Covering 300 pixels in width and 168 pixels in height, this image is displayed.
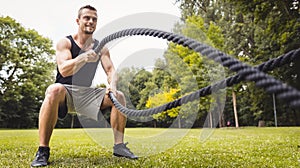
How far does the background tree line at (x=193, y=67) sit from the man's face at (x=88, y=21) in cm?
170

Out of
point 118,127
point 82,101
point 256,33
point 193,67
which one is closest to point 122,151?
point 118,127

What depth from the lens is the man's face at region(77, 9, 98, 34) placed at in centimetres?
350

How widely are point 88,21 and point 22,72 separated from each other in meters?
29.3

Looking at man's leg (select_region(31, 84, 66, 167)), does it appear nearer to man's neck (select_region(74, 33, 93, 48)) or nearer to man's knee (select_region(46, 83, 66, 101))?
man's knee (select_region(46, 83, 66, 101))

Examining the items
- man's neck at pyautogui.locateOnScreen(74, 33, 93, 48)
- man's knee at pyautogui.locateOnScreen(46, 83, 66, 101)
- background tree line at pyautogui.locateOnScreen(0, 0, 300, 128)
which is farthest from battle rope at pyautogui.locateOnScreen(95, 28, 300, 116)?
man's neck at pyautogui.locateOnScreen(74, 33, 93, 48)

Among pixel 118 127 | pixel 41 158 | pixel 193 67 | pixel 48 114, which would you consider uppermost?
pixel 193 67

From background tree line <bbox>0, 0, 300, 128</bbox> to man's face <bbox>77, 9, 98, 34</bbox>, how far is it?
1703 millimetres

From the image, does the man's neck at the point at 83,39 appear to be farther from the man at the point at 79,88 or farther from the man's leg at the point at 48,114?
the man's leg at the point at 48,114

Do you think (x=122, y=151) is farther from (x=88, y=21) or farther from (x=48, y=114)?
→ (x=88, y=21)

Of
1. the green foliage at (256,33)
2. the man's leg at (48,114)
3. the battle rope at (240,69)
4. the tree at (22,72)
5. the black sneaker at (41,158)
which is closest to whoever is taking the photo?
the battle rope at (240,69)

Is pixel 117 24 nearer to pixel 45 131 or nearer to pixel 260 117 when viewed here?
pixel 45 131

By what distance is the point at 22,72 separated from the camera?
30562 mm

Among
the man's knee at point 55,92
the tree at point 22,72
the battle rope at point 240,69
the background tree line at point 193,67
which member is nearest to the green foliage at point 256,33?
the background tree line at point 193,67

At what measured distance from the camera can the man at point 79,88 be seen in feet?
10.6
